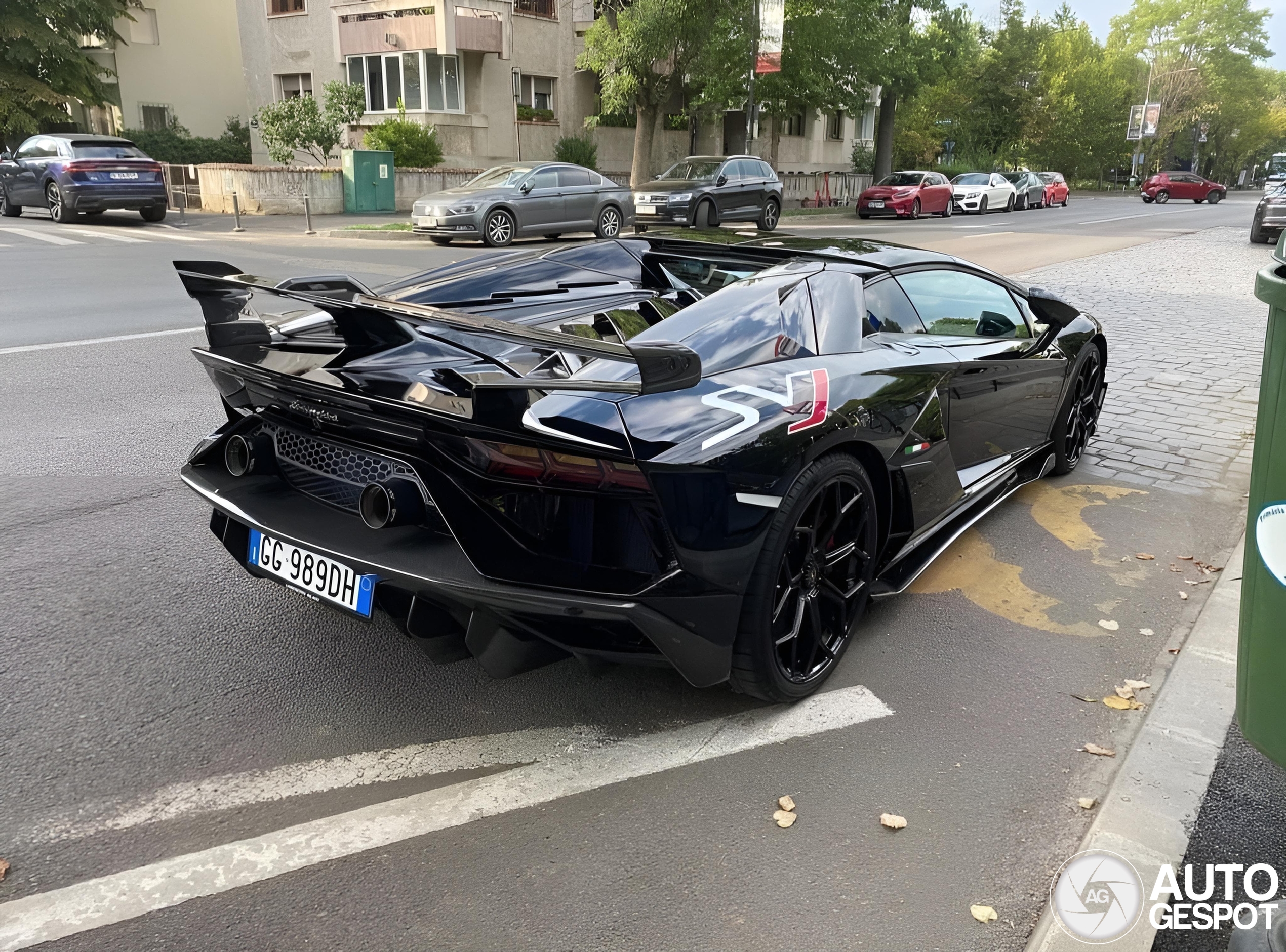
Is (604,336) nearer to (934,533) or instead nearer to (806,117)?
(934,533)

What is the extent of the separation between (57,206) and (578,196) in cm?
1037

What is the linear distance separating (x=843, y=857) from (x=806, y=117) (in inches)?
1765

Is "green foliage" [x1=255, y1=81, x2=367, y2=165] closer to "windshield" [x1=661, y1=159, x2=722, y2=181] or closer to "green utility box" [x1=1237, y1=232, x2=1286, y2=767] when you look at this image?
"windshield" [x1=661, y1=159, x2=722, y2=181]

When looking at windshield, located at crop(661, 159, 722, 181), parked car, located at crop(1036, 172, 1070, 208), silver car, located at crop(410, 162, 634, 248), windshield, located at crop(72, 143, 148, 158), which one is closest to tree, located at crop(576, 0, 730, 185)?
windshield, located at crop(661, 159, 722, 181)

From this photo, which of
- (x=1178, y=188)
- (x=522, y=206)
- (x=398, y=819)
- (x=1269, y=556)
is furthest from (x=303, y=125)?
(x=1178, y=188)

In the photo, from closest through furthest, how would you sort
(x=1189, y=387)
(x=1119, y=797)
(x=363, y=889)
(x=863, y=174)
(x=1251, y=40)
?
(x=363, y=889), (x=1119, y=797), (x=1189, y=387), (x=863, y=174), (x=1251, y=40)

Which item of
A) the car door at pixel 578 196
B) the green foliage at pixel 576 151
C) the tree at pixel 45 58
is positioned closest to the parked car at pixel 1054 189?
the green foliage at pixel 576 151

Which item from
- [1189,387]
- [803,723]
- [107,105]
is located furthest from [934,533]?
[107,105]

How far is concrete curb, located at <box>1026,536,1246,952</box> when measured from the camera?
2.32 metres

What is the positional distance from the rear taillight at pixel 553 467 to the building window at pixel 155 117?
35.0m

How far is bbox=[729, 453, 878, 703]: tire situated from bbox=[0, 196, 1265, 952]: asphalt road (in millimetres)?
165

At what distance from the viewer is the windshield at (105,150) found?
18.8 meters

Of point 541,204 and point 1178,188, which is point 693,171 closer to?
point 541,204

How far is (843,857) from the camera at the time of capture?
8.00ft
